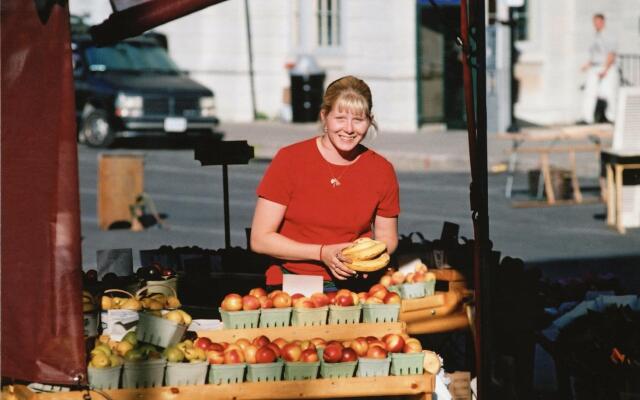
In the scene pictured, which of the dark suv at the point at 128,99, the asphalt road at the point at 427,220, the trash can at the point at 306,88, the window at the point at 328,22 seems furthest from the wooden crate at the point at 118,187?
the window at the point at 328,22

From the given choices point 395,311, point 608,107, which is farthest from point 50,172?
point 608,107

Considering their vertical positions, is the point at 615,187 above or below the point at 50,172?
below

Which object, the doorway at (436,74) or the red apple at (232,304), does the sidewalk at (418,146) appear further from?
the red apple at (232,304)

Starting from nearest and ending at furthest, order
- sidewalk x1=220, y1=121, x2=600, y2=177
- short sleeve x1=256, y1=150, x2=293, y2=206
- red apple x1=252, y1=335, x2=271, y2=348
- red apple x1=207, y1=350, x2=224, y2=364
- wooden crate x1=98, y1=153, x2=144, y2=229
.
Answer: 1. red apple x1=207, y1=350, x2=224, y2=364
2. red apple x1=252, y1=335, x2=271, y2=348
3. short sleeve x1=256, y1=150, x2=293, y2=206
4. wooden crate x1=98, y1=153, x2=144, y2=229
5. sidewalk x1=220, y1=121, x2=600, y2=177

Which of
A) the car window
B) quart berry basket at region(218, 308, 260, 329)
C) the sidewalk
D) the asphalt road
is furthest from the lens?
the car window

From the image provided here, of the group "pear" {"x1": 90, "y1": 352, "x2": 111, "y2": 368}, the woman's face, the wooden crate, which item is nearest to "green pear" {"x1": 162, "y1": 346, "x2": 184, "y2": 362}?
"pear" {"x1": 90, "y1": 352, "x2": 111, "y2": 368}

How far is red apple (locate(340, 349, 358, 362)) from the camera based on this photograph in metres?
4.88

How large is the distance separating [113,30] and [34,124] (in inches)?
43.4

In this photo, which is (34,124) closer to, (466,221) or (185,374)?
(185,374)

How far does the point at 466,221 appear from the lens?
46.8 feet

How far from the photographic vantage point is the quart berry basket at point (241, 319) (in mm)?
5250

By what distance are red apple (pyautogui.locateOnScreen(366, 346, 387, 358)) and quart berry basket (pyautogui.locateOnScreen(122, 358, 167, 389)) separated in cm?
85

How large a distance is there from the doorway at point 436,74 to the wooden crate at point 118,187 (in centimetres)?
1313

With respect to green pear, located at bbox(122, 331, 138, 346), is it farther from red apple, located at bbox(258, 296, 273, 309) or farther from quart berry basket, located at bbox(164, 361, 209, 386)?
red apple, located at bbox(258, 296, 273, 309)
